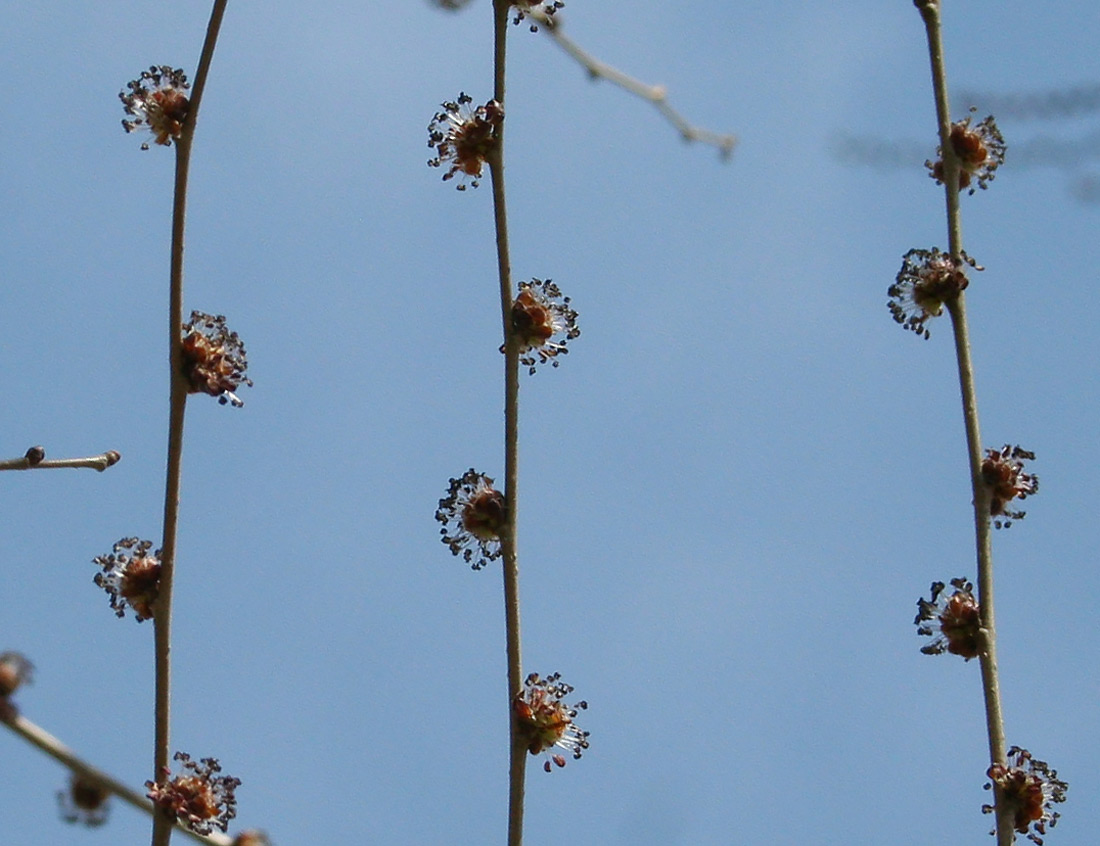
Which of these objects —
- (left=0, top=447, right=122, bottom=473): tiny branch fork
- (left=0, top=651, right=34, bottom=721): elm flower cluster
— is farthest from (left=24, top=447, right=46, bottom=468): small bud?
(left=0, top=651, right=34, bottom=721): elm flower cluster

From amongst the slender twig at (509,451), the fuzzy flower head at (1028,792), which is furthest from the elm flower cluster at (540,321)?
the fuzzy flower head at (1028,792)

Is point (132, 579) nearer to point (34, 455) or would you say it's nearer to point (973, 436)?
point (34, 455)

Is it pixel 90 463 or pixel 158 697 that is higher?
pixel 90 463

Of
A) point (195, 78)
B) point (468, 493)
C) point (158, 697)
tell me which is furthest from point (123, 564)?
point (195, 78)

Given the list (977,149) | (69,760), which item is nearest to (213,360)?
(69,760)

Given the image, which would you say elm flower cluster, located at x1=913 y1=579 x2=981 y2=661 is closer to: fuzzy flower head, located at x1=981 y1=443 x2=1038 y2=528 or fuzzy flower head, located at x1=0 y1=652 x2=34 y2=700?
fuzzy flower head, located at x1=981 y1=443 x2=1038 y2=528

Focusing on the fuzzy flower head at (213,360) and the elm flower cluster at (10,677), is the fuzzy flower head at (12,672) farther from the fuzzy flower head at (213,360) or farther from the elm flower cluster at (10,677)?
the fuzzy flower head at (213,360)

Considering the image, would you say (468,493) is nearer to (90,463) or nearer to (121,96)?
(90,463)
